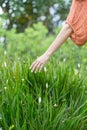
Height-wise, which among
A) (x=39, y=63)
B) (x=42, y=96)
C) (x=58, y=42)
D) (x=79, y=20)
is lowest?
(x=42, y=96)

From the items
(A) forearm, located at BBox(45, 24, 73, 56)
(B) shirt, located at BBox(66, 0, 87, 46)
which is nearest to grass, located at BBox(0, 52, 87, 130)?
(A) forearm, located at BBox(45, 24, 73, 56)

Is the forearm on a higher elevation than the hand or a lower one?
higher

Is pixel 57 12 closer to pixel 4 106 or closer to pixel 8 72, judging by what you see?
pixel 8 72

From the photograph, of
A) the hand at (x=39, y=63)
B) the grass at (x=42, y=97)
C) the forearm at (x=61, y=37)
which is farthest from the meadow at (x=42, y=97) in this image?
the forearm at (x=61, y=37)

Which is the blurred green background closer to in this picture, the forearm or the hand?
the hand

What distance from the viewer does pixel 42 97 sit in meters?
4.27

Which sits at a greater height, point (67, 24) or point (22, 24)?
point (67, 24)

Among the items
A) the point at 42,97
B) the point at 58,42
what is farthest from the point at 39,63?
the point at 42,97

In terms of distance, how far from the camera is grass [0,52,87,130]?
3.80 meters

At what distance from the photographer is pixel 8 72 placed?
180 inches

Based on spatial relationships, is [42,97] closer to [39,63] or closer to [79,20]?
[39,63]

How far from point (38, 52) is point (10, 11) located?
1.41m

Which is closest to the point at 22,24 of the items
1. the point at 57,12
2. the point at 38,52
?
the point at 57,12

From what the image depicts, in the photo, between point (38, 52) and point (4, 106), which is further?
point (38, 52)
